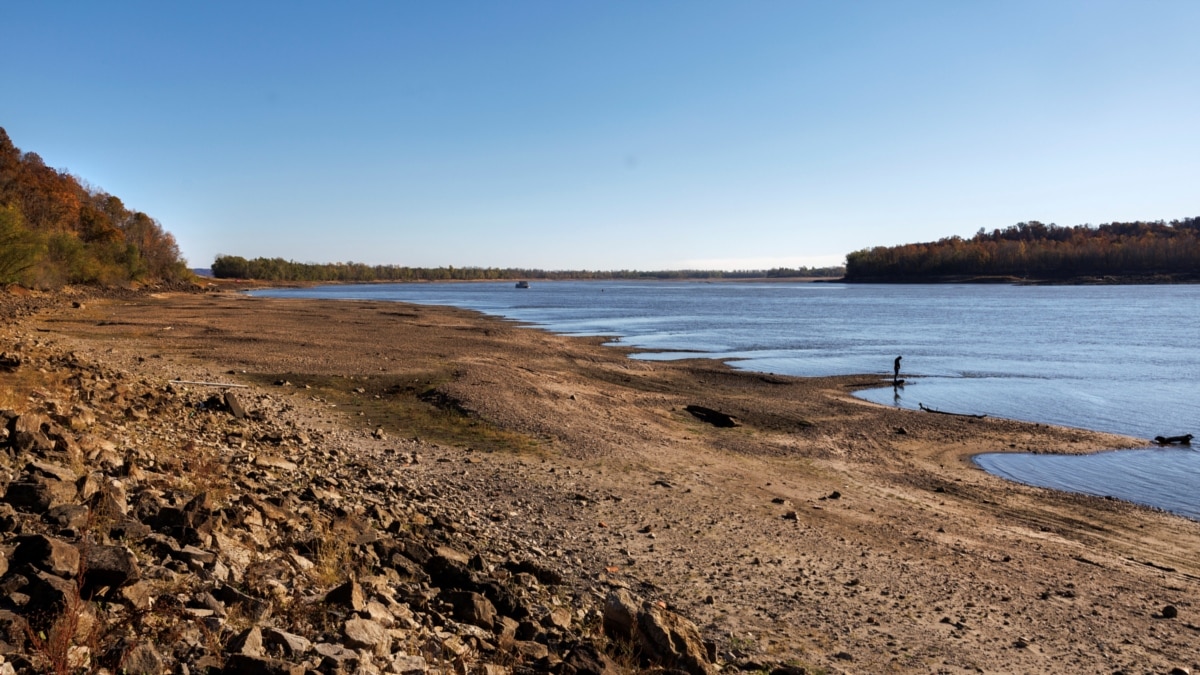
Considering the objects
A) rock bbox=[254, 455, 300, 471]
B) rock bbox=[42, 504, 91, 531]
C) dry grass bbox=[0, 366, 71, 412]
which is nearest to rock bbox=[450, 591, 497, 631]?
rock bbox=[42, 504, 91, 531]

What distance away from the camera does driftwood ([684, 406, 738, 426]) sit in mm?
22413

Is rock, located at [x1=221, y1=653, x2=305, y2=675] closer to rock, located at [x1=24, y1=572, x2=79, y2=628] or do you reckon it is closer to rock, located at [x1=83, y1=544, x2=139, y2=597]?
rock, located at [x1=24, y1=572, x2=79, y2=628]

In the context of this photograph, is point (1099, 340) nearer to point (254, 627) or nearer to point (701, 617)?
point (701, 617)

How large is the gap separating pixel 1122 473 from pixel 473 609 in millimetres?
18611

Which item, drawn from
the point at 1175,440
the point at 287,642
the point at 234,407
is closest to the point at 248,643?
the point at 287,642

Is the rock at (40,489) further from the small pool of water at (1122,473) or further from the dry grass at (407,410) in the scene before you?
the small pool of water at (1122,473)

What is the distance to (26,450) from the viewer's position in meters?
8.62

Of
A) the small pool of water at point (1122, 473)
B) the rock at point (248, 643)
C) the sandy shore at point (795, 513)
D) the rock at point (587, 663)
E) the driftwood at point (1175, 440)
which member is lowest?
the small pool of water at point (1122, 473)

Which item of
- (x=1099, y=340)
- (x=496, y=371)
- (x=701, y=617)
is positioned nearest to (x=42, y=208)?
(x=496, y=371)

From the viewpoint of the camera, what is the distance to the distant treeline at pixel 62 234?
51500 mm

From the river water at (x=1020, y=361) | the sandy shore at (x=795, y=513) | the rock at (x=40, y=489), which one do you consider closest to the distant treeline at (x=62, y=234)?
the sandy shore at (x=795, y=513)

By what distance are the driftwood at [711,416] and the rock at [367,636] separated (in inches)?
676

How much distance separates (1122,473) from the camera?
19.0m

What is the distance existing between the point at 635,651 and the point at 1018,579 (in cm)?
677
